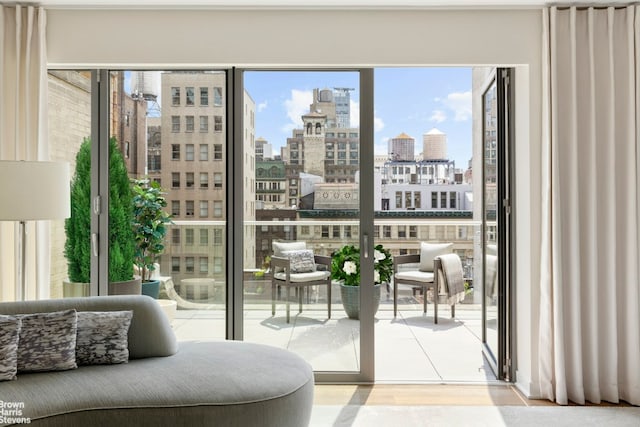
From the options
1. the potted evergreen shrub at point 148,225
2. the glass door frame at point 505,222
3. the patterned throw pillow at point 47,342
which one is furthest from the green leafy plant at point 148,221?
the glass door frame at point 505,222

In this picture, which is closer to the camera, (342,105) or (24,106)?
(24,106)

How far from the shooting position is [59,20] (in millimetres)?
3404

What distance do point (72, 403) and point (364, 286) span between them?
6.70 feet

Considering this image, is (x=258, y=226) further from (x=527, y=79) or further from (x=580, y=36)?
(x=580, y=36)

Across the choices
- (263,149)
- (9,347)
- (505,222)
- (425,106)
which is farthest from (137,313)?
(425,106)

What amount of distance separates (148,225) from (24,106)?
1113 mm

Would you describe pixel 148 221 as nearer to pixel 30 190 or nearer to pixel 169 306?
pixel 169 306

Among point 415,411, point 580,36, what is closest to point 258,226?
point 415,411

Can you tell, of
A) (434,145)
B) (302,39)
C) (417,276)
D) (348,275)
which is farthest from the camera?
(434,145)

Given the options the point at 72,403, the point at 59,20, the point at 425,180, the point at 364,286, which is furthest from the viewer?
the point at 425,180

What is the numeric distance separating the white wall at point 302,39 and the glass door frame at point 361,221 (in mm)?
207

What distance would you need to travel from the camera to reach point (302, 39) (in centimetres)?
343

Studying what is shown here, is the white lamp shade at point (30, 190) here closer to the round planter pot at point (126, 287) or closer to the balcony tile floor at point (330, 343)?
the round planter pot at point (126, 287)

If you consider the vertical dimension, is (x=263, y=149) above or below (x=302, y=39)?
below
